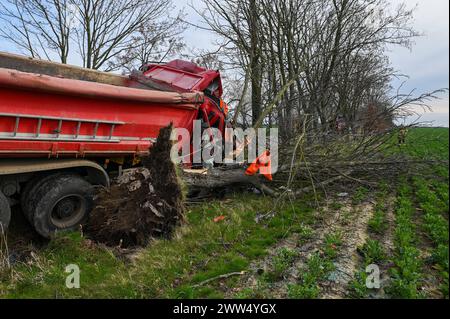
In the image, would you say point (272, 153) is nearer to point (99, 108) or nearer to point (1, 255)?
point (99, 108)

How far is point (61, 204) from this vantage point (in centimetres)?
471

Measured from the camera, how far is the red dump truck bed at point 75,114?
396 centimetres

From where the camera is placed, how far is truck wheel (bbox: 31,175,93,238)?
4.46 m

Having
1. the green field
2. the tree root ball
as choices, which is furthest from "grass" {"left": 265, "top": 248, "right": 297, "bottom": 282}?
the tree root ball

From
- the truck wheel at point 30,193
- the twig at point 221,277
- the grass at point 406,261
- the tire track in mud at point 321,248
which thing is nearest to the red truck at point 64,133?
the truck wheel at point 30,193

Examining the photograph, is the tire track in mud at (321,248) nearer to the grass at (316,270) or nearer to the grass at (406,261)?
the grass at (316,270)

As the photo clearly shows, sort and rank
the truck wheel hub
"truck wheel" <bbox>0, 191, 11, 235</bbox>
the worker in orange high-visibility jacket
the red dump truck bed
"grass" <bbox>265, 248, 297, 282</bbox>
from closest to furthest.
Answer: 1. "grass" <bbox>265, 248, 297, 282</bbox>
2. the red dump truck bed
3. "truck wheel" <bbox>0, 191, 11, 235</bbox>
4. the truck wheel hub
5. the worker in orange high-visibility jacket

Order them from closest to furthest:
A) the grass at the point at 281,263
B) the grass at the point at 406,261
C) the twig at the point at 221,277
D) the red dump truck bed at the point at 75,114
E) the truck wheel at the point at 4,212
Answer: the grass at the point at 406,261, the twig at the point at 221,277, the grass at the point at 281,263, the red dump truck bed at the point at 75,114, the truck wheel at the point at 4,212

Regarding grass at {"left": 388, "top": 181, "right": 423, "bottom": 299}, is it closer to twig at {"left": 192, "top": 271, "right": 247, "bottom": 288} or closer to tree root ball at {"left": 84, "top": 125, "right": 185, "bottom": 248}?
twig at {"left": 192, "top": 271, "right": 247, "bottom": 288}

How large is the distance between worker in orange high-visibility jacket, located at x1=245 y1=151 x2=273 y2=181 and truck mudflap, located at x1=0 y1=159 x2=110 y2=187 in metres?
2.37

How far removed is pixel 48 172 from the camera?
15.4 ft

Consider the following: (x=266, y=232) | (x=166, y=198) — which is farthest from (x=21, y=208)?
(x=266, y=232)

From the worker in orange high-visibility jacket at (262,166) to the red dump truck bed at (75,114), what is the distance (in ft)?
4.78
